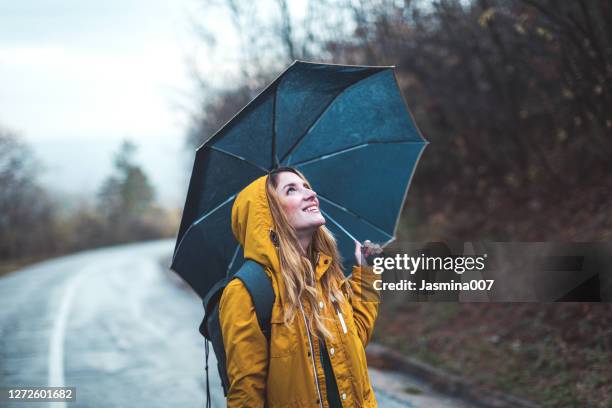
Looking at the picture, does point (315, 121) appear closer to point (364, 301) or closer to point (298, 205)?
point (298, 205)

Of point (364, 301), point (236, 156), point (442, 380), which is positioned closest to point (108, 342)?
point (442, 380)

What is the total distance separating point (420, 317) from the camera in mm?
8859

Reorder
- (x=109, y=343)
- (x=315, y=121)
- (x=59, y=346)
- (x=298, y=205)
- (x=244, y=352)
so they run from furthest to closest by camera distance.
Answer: (x=109, y=343) → (x=59, y=346) → (x=315, y=121) → (x=298, y=205) → (x=244, y=352)

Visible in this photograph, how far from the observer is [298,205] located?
9.21 feet

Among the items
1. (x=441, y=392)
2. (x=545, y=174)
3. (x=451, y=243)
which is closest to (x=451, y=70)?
(x=545, y=174)

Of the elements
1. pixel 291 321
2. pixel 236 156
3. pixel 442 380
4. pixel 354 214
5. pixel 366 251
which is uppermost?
pixel 236 156

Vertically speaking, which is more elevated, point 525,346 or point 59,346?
point 59,346

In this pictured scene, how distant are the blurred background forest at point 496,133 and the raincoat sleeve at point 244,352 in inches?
158

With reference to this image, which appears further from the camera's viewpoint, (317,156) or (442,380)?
(442,380)

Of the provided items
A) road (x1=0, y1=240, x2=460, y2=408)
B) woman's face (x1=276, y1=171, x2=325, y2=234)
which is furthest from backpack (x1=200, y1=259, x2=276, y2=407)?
road (x1=0, y1=240, x2=460, y2=408)

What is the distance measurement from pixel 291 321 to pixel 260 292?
192 millimetres

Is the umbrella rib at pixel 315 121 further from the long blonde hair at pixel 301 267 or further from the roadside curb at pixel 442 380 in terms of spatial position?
the roadside curb at pixel 442 380

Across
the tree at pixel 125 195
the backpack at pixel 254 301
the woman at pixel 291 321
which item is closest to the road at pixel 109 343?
the woman at pixel 291 321

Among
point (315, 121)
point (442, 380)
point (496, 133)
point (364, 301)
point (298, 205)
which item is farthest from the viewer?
point (496, 133)
